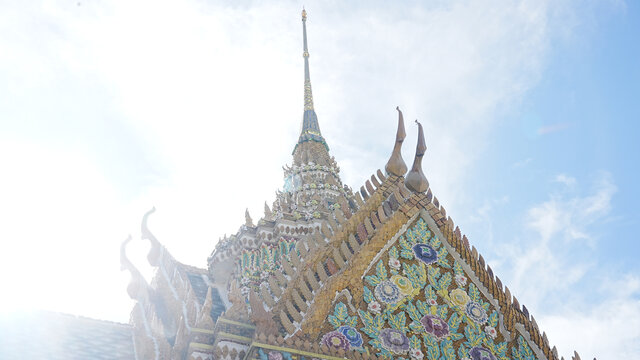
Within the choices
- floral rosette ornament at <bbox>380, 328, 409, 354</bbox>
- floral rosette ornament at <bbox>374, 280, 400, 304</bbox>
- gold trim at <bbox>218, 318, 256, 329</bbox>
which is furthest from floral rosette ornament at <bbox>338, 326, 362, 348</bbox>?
gold trim at <bbox>218, 318, 256, 329</bbox>

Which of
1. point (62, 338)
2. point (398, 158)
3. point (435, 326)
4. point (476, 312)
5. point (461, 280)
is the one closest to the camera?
point (435, 326)

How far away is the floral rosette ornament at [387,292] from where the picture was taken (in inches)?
325

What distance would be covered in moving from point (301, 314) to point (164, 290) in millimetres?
4406

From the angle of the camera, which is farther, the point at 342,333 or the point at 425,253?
the point at 425,253

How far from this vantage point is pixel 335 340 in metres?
7.66

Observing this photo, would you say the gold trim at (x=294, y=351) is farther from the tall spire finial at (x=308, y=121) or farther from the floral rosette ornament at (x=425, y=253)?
the tall spire finial at (x=308, y=121)

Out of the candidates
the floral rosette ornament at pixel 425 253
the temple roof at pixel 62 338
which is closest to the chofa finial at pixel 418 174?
the floral rosette ornament at pixel 425 253

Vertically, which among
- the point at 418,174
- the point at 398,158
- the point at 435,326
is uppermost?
the point at 398,158

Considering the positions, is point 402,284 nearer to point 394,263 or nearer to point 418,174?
point 394,263

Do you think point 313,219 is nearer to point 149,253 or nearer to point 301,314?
point 149,253

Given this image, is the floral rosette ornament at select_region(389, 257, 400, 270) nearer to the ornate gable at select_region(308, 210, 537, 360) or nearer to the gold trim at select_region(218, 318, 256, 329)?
the ornate gable at select_region(308, 210, 537, 360)

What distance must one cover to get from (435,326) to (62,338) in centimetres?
536

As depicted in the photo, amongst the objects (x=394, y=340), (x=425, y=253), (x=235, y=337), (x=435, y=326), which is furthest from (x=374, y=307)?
(x=235, y=337)

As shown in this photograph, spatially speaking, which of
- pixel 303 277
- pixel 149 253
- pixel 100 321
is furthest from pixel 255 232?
pixel 303 277
